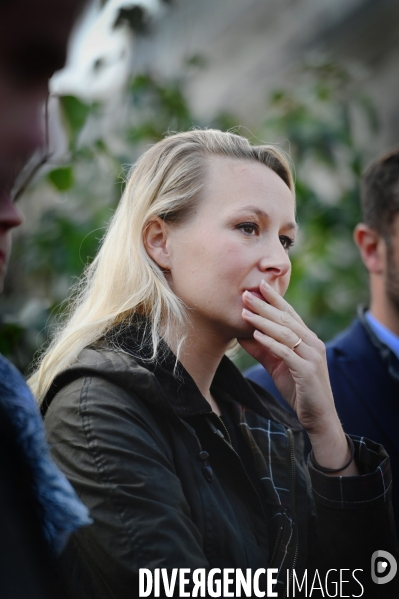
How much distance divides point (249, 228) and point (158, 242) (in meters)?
0.26

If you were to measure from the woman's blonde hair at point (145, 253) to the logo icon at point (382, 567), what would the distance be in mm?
724

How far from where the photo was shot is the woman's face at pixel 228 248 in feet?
5.45

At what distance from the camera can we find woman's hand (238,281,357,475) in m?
1.65

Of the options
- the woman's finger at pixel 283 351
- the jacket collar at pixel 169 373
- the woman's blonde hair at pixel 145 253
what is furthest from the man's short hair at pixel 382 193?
the jacket collar at pixel 169 373

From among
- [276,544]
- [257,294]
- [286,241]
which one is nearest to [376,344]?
[286,241]

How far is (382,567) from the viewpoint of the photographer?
5.38 ft

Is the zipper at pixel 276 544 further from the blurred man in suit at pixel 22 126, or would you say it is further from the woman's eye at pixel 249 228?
the blurred man in suit at pixel 22 126

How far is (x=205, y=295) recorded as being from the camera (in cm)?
167

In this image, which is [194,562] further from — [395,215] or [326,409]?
[395,215]

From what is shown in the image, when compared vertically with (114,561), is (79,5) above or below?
above

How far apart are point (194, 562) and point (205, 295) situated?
0.64m

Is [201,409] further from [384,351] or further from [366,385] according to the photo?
[384,351]

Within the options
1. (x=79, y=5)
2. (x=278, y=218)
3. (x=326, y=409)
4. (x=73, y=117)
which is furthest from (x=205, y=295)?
(x=73, y=117)

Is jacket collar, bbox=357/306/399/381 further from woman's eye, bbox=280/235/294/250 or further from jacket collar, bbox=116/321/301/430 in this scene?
jacket collar, bbox=116/321/301/430
